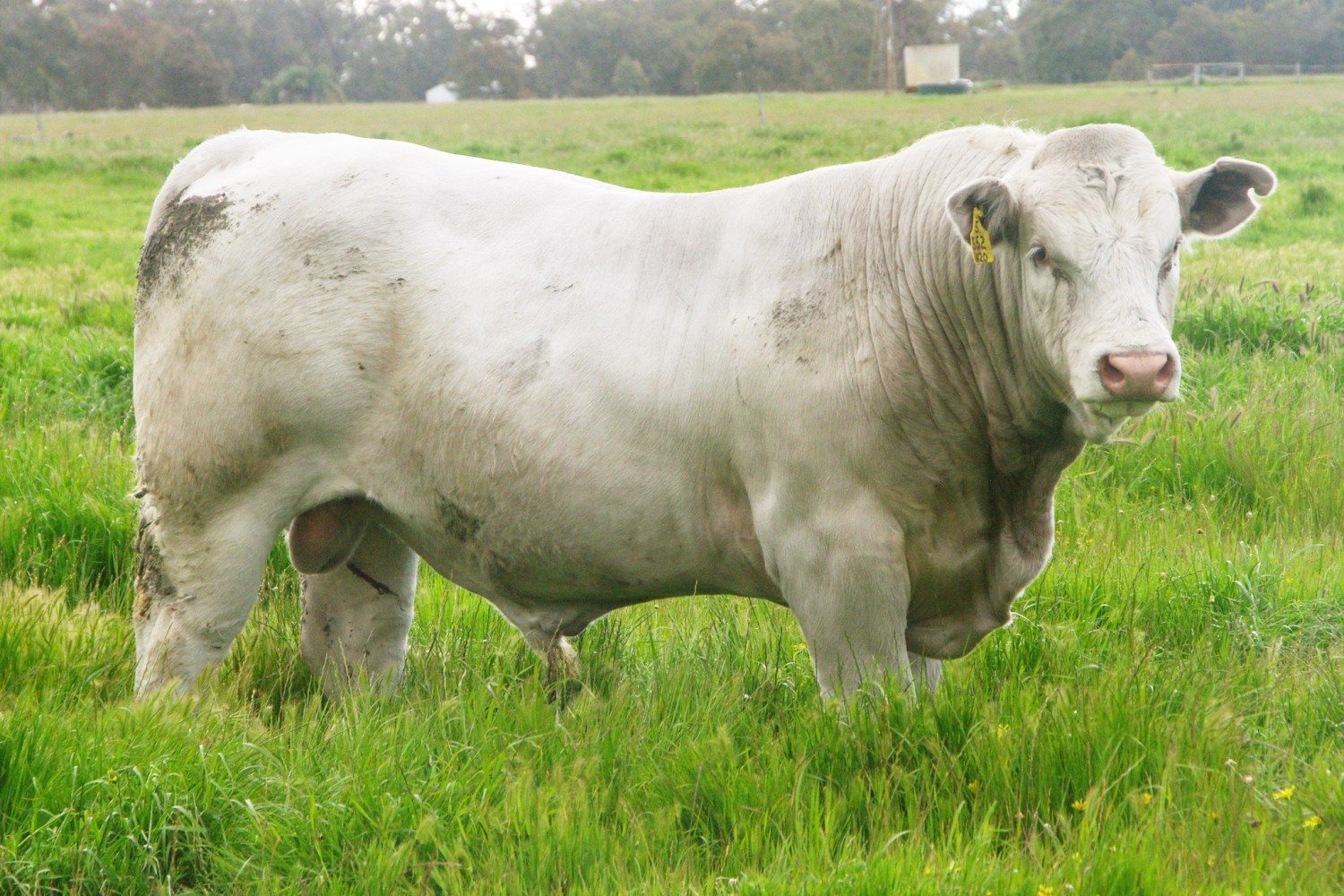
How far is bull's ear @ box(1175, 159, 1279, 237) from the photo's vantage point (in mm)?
3219

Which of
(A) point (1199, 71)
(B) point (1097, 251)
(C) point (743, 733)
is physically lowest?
(C) point (743, 733)

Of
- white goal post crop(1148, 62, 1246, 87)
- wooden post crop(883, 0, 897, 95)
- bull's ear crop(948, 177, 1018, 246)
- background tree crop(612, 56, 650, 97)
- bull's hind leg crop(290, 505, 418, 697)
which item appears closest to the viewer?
bull's ear crop(948, 177, 1018, 246)

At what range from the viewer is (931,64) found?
2298 inches

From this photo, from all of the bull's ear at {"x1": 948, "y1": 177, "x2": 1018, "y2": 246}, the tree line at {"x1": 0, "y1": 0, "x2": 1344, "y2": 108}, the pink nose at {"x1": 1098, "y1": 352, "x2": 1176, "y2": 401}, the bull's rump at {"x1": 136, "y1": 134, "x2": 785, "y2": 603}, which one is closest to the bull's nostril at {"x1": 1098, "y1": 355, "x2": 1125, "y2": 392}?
the pink nose at {"x1": 1098, "y1": 352, "x2": 1176, "y2": 401}

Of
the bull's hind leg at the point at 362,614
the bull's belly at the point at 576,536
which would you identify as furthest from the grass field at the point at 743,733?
the bull's belly at the point at 576,536

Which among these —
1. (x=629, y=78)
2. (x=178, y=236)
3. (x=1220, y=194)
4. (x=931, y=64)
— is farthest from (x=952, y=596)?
(x=629, y=78)

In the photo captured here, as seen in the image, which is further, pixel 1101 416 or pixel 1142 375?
pixel 1101 416

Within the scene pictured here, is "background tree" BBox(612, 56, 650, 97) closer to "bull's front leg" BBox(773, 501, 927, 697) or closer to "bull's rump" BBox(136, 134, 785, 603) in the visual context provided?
"bull's rump" BBox(136, 134, 785, 603)

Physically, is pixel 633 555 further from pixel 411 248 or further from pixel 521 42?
pixel 521 42

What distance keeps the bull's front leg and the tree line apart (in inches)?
2892

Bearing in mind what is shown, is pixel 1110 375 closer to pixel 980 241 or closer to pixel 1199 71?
pixel 980 241

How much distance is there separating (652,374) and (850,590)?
777 millimetres

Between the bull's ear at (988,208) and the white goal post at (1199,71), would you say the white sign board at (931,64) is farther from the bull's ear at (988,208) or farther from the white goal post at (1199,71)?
the bull's ear at (988,208)

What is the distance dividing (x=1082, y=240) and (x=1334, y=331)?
191 inches
